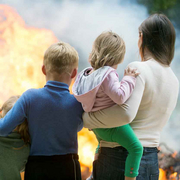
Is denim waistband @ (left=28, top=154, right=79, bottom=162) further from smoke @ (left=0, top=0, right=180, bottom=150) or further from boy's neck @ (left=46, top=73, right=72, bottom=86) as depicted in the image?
smoke @ (left=0, top=0, right=180, bottom=150)

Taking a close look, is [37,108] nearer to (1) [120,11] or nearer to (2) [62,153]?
(2) [62,153]

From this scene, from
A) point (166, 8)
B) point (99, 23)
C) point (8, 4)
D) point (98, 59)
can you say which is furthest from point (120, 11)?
point (98, 59)

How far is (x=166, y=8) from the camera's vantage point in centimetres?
257

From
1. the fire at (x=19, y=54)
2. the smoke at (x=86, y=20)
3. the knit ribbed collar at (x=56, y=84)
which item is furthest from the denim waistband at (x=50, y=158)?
the smoke at (x=86, y=20)

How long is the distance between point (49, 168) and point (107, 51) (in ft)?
1.69

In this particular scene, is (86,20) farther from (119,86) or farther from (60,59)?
(119,86)

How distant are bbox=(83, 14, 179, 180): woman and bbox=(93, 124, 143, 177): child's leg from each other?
3 centimetres

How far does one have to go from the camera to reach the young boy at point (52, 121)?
1.03 meters

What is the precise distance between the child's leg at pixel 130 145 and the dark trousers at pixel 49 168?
223mm

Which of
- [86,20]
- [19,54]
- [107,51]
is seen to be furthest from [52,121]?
[86,20]

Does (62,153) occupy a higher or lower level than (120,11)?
lower

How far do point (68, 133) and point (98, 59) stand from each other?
32cm

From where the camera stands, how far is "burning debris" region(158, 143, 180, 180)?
2414mm

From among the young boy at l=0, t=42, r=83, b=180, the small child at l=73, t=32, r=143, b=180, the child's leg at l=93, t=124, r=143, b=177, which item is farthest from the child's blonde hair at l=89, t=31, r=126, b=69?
the child's leg at l=93, t=124, r=143, b=177
